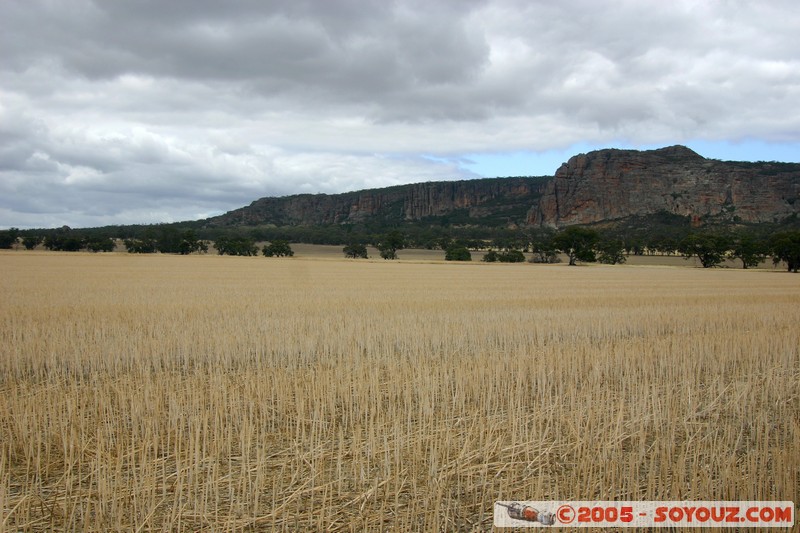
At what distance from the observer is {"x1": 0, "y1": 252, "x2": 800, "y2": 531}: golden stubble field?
4.31 metres

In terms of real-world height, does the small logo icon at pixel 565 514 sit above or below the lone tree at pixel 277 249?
below

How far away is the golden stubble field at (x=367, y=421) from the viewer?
4312 millimetres

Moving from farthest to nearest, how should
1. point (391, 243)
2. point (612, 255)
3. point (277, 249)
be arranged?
point (391, 243), point (277, 249), point (612, 255)

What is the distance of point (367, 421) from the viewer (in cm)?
640

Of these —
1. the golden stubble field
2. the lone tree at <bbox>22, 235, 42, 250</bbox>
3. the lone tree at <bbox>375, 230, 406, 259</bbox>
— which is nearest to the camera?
the golden stubble field

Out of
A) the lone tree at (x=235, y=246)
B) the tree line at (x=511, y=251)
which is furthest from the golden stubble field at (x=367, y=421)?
the lone tree at (x=235, y=246)

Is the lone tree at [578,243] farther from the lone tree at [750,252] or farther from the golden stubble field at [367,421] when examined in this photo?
the golden stubble field at [367,421]

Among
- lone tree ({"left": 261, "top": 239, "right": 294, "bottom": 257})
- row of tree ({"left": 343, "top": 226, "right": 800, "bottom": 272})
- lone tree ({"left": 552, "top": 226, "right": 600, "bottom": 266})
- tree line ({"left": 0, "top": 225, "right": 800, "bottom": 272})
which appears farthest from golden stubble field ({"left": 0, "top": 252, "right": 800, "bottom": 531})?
lone tree ({"left": 261, "top": 239, "right": 294, "bottom": 257})

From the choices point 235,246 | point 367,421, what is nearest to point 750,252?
point 235,246

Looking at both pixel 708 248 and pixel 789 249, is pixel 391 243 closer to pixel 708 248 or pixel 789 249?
pixel 708 248

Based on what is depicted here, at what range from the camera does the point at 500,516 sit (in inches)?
159

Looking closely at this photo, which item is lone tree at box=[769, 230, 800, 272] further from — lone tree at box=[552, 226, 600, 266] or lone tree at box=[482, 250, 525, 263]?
lone tree at box=[482, 250, 525, 263]

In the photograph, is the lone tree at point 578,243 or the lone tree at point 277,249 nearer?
the lone tree at point 578,243

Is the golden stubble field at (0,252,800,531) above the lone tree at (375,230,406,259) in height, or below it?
below
